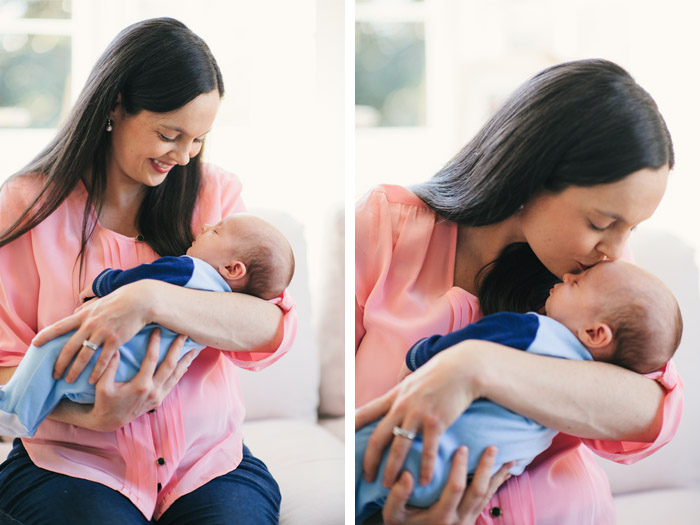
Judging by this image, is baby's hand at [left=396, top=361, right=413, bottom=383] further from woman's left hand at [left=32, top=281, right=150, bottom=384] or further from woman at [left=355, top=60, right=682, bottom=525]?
woman's left hand at [left=32, top=281, right=150, bottom=384]

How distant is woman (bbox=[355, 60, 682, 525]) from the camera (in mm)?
888

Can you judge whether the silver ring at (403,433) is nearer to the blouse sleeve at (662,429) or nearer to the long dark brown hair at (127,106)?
the blouse sleeve at (662,429)

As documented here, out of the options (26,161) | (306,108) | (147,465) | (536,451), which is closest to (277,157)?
(306,108)

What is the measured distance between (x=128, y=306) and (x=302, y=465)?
48cm

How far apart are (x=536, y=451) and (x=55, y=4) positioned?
1.02m

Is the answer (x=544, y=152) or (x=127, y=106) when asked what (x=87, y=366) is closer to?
(x=127, y=106)

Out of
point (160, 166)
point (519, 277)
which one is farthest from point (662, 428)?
point (160, 166)

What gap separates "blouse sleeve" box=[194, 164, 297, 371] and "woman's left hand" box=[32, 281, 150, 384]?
0.64 feet

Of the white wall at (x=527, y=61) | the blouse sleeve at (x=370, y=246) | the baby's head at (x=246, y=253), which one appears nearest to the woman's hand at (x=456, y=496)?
the blouse sleeve at (x=370, y=246)

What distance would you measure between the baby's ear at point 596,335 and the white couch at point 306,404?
1.68 feet

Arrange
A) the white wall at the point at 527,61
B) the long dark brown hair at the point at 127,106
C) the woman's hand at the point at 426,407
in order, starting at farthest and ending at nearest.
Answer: the white wall at the point at 527,61, the long dark brown hair at the point at 127,106, the woman's hand at the point at 426,407

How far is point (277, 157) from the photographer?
50.6 inches

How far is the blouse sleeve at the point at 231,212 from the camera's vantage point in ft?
3.57

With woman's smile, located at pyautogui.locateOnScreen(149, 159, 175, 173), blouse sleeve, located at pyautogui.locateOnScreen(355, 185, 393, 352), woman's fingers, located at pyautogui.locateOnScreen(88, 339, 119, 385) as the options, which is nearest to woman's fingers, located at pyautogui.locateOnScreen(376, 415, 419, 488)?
blouse sleeve, located at pyautogui.locateOnScreen(355, 185, 393, 352)
